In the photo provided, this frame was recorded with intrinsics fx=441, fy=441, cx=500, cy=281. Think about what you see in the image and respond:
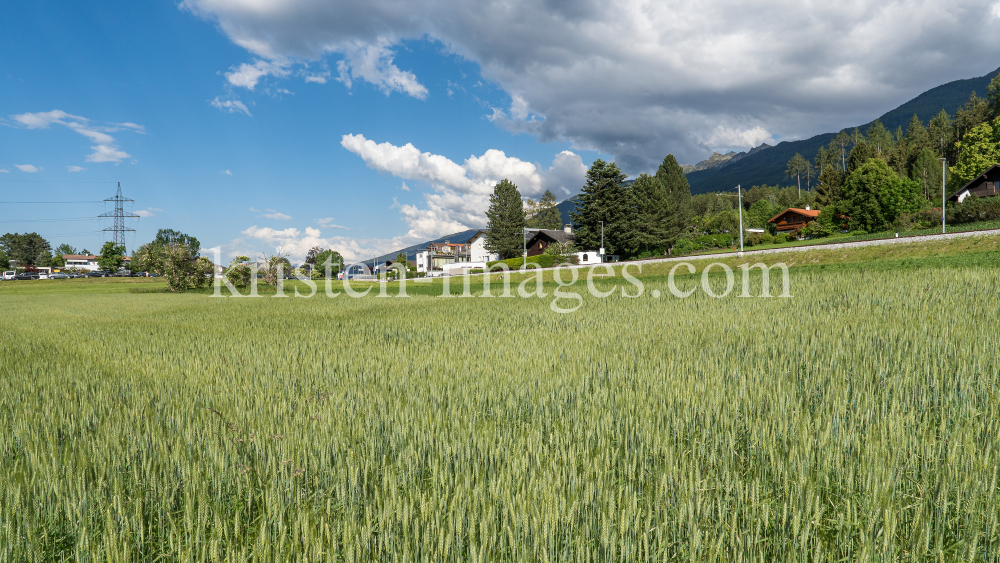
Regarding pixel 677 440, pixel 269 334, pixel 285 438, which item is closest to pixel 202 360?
pixel 269 334

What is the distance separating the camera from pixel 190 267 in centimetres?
3991

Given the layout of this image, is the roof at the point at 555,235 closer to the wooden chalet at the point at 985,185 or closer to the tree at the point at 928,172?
the wooden chalet at the point at 985,185

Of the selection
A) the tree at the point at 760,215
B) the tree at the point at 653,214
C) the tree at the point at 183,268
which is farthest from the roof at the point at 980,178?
the tree at the point at 183,268

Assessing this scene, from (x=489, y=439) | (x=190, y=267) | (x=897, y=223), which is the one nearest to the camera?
(x=489, y=439)

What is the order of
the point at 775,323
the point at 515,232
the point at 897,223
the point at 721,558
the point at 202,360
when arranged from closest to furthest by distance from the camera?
the point at 721,558 → the point at 202,360 → the point at 775,323 → the point at 897,223 → the point at 515,232

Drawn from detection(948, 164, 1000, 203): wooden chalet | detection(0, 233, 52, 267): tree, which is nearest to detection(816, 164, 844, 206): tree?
detection(948, 164, 1000, 203): wooden chalet

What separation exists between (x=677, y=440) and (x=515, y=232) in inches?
2876

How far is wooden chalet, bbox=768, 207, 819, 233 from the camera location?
7531 centimetres

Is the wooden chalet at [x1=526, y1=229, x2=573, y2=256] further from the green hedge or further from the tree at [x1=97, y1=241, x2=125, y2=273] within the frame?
the tree at [x1=97, y1=241, x2=125, y2=273]

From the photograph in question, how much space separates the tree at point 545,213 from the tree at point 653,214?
41835 mm

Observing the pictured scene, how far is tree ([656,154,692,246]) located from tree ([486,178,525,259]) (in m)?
24.2

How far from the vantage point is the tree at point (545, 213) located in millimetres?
97438

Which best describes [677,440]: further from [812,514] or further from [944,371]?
[944,371]

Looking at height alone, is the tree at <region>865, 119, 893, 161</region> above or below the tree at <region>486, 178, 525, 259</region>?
above
